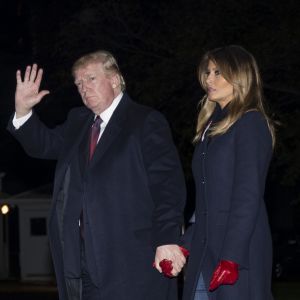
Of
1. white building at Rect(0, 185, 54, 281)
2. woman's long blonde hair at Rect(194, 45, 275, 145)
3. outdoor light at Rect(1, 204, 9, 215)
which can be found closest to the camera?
woman's long blonde hair at Rect(194, 45, 275, 145)

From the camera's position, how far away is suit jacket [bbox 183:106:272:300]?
5.24 meters

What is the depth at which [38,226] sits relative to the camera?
122ft

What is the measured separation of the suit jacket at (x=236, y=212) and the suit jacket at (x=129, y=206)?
553mm

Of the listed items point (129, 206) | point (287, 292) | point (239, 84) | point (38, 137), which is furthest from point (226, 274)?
point (287, 292)

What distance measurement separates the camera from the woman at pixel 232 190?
5234mm

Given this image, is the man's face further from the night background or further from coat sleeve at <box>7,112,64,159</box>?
the night background

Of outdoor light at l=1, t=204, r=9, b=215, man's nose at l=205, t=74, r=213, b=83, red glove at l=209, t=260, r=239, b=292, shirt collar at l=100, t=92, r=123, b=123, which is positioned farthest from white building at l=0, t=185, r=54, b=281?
red glove at l=209, t=260, r=239, b=292

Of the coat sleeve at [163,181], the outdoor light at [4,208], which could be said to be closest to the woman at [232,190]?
the coat sleeve at [163,181]

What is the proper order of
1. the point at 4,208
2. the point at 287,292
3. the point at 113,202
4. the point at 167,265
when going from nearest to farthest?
the point at 167,265, the point at 113,202, the point at 287,292, the point at 4,208

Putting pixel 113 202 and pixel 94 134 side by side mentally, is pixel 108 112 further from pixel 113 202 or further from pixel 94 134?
pixel 113 202

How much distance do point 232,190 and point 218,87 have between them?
566 millimetres

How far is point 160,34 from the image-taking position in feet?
68.0

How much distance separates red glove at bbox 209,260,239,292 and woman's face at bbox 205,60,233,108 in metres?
0.89

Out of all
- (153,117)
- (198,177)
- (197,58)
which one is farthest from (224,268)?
(197,58)
